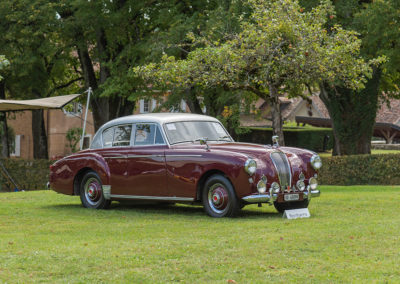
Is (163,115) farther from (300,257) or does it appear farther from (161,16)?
(161,16)

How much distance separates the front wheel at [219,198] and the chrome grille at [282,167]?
0.85 metres

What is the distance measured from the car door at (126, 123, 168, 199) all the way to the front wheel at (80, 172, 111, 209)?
862 mm

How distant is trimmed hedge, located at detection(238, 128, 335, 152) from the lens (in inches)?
1961

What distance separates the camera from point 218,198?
12.1 meters

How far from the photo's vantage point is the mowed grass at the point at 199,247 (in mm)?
7023

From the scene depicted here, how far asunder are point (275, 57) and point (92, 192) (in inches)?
246

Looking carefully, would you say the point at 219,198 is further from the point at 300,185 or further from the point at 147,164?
the point at 147,164

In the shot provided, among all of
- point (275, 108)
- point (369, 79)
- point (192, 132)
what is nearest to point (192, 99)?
point (369, 79)

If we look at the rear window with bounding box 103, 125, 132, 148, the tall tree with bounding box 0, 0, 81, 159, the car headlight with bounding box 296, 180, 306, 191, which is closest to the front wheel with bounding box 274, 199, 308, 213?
the car headlight with bounding box 296, 180, 306, 191

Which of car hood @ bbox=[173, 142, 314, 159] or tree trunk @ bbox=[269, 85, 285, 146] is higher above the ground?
tree trunk @ bbox=[269, 85, 285, 146]

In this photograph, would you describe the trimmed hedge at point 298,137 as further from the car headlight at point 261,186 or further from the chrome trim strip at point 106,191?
the car headlight at point 261,186

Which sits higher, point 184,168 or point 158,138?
point 158,138

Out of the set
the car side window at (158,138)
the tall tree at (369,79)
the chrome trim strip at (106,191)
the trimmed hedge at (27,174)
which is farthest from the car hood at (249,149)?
the trimmed hedge at (27,174)

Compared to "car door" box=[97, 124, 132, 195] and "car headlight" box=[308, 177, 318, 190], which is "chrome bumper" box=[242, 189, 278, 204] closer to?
"car headlight" box=[308, 177, 318, 190]
